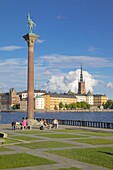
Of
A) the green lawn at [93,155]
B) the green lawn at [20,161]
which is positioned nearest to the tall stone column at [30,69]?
the green lawn at [93,155]

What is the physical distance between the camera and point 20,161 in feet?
49.0

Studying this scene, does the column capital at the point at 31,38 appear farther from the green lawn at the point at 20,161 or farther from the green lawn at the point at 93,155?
the green lawn at the point at 20,161

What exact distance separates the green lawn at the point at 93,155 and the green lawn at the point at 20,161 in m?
1.74

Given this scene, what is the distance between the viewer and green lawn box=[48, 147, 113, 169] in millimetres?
14911

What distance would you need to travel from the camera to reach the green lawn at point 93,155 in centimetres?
1491

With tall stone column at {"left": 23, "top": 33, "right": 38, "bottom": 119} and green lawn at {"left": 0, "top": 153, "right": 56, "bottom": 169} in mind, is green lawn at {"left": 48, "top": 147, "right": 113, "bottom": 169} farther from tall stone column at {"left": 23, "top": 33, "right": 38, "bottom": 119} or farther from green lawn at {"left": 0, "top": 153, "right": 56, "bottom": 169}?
tall stone column at {"left": 23, "top": 33, "right": 38, "bottom": 119}

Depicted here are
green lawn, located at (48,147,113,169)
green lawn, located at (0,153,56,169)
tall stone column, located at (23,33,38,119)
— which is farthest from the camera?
tall stone column, located at (23,33,38,119)

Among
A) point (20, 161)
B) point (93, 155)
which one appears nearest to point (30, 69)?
point (93, 155)

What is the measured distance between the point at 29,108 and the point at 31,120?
181cm

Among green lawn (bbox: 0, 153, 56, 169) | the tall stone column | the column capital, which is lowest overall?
green lawn (bbox: 0, 153, 56, 169)

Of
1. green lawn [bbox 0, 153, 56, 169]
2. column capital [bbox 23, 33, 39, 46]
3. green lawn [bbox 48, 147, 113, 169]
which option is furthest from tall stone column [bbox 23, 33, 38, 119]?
green lawn [bbox 0, 153, 56, 169]

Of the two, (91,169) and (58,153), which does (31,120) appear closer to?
(58,153)

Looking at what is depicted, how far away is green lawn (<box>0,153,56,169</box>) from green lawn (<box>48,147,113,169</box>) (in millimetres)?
1741

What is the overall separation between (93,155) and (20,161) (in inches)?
160
